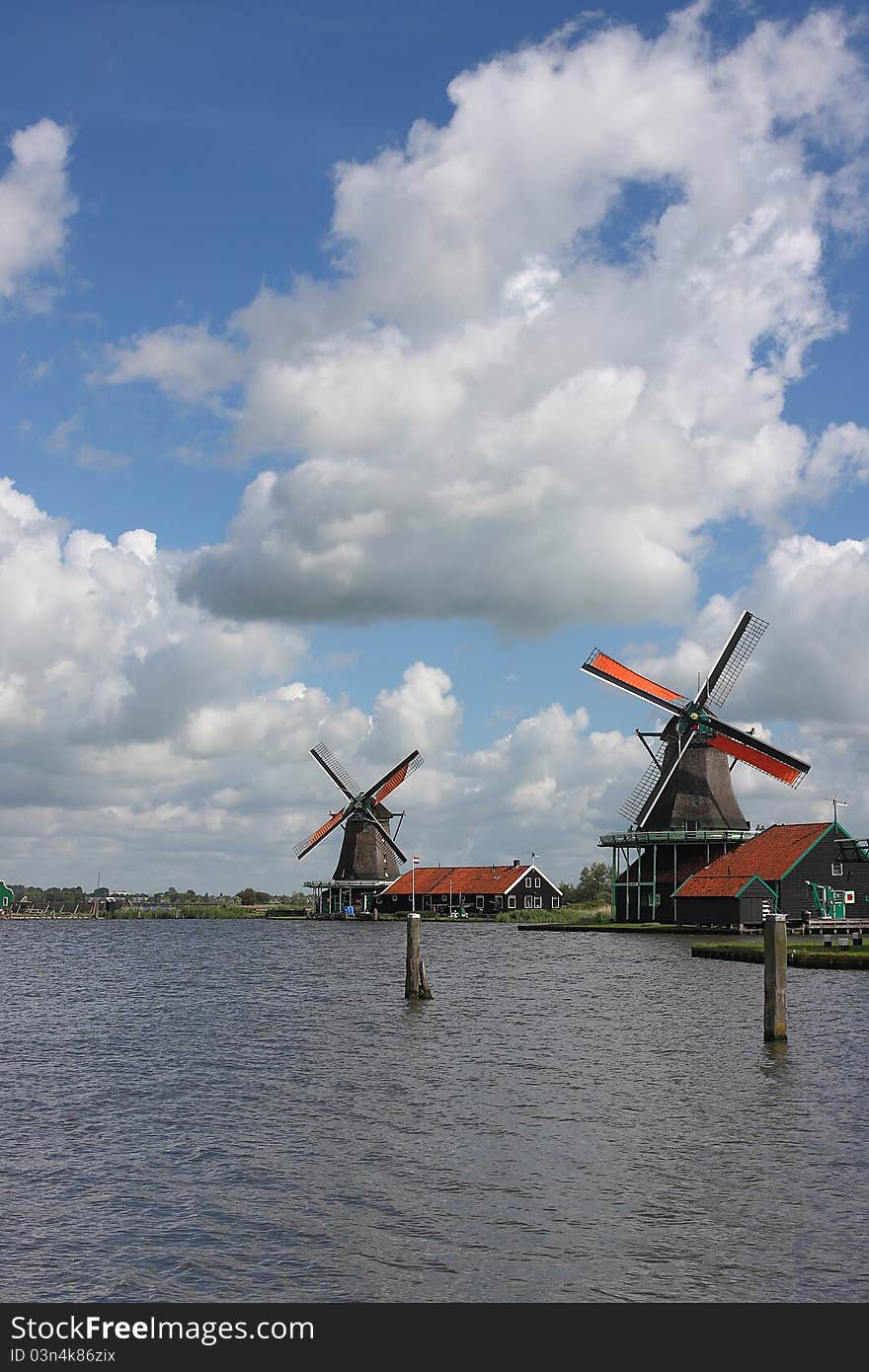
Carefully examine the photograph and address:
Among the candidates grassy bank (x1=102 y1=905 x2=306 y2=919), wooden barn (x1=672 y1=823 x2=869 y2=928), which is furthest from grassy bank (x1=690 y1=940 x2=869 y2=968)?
grassy bank (x1=102 y1=905 x2=306 y2=919)

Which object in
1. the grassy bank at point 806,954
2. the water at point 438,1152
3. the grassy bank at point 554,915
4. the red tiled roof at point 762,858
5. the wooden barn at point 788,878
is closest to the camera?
the water at point 438,1152

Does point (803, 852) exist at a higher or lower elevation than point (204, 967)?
higher

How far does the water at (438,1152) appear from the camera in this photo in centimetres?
1312

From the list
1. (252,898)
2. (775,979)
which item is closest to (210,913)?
(252,898)

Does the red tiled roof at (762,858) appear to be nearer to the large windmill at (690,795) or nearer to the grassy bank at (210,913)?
the large windmill at (690,795)

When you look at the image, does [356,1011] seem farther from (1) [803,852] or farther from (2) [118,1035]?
(1) [803,852]

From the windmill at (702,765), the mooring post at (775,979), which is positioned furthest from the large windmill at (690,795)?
the mooring post at (775,979)

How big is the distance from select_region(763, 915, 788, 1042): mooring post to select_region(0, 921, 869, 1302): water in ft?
1.91

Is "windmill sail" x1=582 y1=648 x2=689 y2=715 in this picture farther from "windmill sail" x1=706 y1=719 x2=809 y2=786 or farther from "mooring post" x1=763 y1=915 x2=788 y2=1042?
"mooring post" x1=763 y1=915 x2=788 y2=1042

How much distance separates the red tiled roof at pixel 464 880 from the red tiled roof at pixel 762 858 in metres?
38.1

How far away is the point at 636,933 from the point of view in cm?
7981

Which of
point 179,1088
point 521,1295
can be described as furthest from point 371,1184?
point 179,1088

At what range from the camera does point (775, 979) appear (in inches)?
1101
